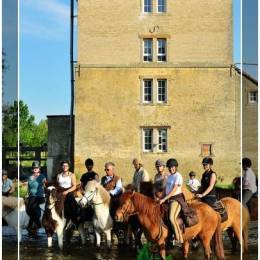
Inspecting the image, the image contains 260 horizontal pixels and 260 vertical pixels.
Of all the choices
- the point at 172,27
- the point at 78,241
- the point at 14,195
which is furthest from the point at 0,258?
the point at 172,27

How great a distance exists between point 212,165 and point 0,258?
181 centimetres

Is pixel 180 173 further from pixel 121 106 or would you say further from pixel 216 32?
pixel 216 32

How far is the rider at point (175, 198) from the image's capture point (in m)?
5.94

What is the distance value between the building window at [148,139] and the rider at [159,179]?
0.13m

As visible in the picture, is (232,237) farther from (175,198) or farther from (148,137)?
(148,137)

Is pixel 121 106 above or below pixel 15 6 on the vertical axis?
below

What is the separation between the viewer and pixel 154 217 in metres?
6.25

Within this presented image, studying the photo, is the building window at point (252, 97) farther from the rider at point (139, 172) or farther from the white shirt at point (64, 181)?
the white shirt at point (64, 181)

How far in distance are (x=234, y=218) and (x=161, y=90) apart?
1240 mm

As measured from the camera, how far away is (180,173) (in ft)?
19.3

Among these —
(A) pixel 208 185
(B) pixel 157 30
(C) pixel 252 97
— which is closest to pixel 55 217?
(A) pixel 208 185

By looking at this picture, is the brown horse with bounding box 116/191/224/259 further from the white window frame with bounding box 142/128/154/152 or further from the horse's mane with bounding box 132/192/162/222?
the white window frame with bounding box 142/128/154/152

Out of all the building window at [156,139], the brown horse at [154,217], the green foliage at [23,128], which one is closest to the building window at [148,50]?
the building window at [156,139]

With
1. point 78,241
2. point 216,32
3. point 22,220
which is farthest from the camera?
point 78,241
